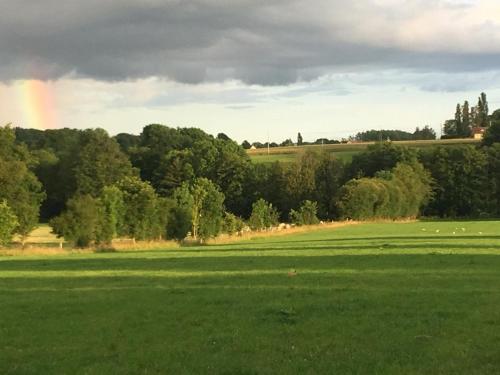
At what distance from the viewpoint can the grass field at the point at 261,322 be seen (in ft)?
31.0

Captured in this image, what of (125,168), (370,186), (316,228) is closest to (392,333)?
(316,228)

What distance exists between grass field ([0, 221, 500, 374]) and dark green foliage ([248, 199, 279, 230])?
5110 cm

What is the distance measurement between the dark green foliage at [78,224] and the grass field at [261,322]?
90.8ft

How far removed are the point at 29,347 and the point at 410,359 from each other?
22.3ft

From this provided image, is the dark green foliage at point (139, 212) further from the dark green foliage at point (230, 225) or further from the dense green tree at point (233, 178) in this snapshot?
the dense green tree at point (233, 178)

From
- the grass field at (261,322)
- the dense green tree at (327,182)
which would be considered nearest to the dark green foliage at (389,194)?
the dense green tree at (327,182)

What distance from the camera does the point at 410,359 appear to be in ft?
30.6

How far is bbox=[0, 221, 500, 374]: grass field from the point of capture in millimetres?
9461

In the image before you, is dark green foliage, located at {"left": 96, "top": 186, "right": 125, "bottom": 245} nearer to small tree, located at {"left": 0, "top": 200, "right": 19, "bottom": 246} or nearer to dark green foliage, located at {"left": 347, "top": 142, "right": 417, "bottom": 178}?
small tree, located at {"left": 0, "top": 200, "right": 19, "bottom": 246}

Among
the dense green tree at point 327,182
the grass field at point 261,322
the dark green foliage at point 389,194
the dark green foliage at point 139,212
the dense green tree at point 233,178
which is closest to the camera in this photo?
the grass field at point 261,322

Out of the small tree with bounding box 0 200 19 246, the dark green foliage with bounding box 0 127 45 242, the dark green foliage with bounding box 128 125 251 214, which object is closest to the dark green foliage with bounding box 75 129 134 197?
the dark green foliage with bounding box 128 125 251 214

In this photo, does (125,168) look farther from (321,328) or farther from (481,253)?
(321,328)

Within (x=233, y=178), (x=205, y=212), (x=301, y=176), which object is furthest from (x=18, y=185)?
(x=301, y=176)

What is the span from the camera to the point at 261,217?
76.9 metres
